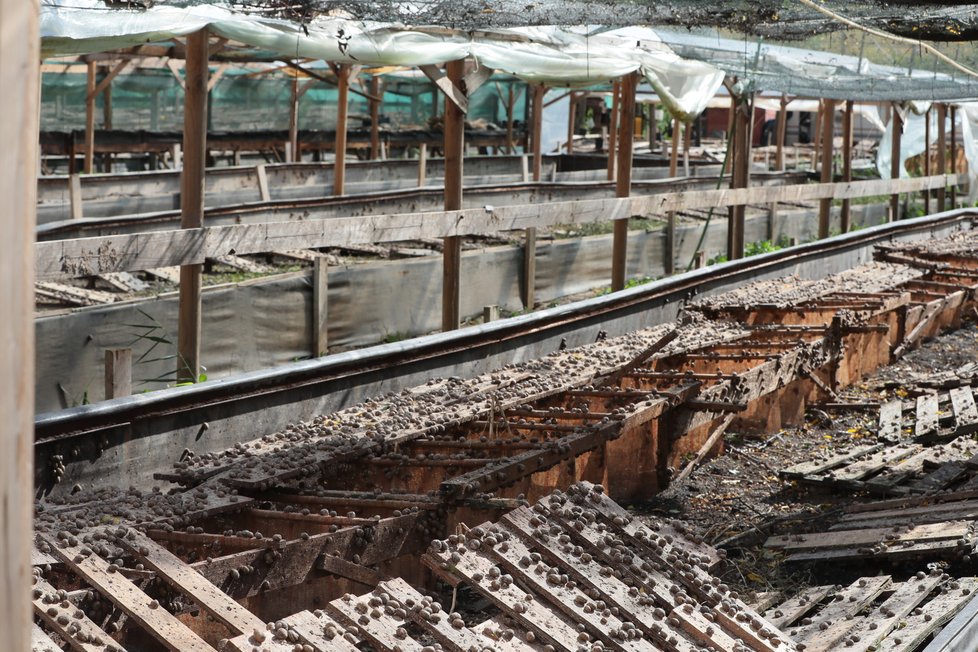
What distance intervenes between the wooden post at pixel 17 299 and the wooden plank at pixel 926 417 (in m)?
8.07

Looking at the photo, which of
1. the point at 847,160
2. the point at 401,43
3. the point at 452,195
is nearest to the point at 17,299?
the point at 452,195

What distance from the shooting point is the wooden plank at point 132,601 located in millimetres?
3846

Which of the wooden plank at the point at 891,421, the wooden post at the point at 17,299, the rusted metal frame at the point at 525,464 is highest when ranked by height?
the wooden post at the point at 17,299

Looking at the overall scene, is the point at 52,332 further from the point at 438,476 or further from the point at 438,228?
the point at 438,476

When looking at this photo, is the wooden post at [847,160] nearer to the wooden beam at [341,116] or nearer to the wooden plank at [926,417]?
the wooden beam at [341,116]

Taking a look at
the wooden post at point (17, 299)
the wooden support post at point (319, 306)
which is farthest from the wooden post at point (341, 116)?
the wooden post at point (17, 299)

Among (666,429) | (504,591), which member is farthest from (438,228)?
(504,591)

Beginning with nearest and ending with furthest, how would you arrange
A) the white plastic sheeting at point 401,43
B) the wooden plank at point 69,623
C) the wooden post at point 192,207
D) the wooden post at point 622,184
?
→ the wooden plank at point 69,623, the wooden post at point 192,207, the white plastic sheeting at point 401,43, the wooden post at point 622,184

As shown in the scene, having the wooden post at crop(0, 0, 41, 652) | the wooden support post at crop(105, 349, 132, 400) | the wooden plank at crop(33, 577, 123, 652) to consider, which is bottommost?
the wooden plank at crop(33, 577, 123, 652)

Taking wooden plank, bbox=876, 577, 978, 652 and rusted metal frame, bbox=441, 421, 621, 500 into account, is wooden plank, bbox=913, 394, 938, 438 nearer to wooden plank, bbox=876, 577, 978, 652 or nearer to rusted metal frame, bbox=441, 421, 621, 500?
rusted metal frame, bbox=441, 421, 621, 500

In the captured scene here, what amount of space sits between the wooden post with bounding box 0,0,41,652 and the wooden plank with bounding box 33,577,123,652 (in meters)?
2.48

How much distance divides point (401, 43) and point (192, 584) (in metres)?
6.90

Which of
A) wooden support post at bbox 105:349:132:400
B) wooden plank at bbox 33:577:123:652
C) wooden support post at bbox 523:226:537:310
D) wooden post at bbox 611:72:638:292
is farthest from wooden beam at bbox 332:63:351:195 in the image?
wooden plank at bbox 33:577:123:652

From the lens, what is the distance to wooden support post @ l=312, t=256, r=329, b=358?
35.2 feet
